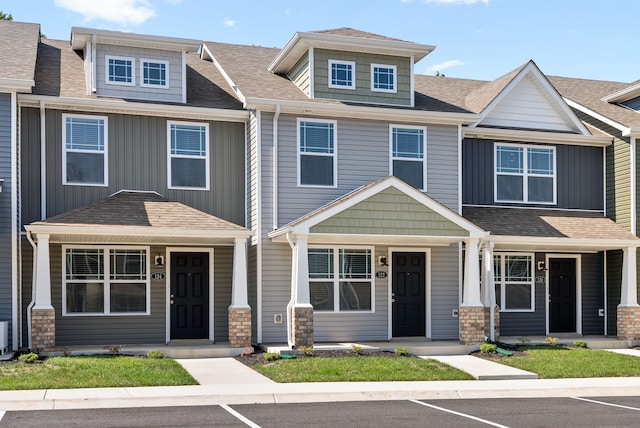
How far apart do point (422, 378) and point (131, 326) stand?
7.61 meters

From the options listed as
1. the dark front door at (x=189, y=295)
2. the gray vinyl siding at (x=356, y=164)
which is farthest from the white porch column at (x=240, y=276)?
the dark front door at (x=189, y=295)

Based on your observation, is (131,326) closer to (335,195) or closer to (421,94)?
(335,195)

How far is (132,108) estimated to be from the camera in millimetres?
19547

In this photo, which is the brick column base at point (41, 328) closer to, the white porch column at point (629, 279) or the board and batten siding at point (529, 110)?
the board and batten siding at point (529, 110)

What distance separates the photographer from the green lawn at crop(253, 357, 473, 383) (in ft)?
50.1

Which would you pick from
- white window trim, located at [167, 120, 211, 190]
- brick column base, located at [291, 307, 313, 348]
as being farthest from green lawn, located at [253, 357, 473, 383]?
white window trim, located at [167, 120, 211, 190]

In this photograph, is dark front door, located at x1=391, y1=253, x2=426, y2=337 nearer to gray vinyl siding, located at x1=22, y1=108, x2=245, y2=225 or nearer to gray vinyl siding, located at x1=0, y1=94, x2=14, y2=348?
gray vinyl siding, located at x1=22, y1=108, x2=245, y2=225

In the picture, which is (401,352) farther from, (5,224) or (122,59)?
(122,59)

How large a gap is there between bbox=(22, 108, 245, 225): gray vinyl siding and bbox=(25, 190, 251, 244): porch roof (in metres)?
0.44

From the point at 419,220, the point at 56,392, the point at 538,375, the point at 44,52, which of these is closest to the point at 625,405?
the point at 538,375

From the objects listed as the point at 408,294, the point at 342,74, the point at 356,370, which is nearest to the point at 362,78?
the point at 342,74

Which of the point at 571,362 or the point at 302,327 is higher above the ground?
the point at 302,327

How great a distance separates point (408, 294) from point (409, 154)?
353cm

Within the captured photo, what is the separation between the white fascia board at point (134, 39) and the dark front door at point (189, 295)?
5.13 metres
